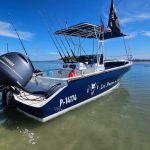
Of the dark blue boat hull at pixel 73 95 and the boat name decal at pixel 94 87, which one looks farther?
the boat name decal at pixel 94 87

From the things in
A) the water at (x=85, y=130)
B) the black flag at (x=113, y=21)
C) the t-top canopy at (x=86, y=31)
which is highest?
the black flag at (x=113, y=21)

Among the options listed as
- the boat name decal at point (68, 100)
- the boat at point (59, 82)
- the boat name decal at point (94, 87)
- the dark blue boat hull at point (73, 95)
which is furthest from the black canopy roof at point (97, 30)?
the boat name decal at point (68, 100)

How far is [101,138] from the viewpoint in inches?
161

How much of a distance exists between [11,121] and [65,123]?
1.51 m

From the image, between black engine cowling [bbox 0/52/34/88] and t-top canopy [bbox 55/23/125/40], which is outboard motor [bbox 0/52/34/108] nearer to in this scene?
black engine cowling [bbox 0/52/34/88]

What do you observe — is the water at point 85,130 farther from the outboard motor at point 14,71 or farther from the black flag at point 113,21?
the black flag at point 113,21

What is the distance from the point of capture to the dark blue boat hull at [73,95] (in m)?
4.76

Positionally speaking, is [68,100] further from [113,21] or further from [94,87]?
[113,21]

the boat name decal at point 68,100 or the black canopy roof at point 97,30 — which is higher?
the black canopy roof at point 97,30

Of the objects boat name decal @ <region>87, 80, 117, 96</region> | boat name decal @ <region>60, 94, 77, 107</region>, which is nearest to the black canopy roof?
boat name decal @ <region>87, 80, 117, 96</region>

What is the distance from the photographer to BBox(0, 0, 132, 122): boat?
4452mm

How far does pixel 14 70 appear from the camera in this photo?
4.30m

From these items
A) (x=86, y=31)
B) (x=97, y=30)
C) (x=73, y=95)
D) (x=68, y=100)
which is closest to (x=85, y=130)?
(x=68, y=100)

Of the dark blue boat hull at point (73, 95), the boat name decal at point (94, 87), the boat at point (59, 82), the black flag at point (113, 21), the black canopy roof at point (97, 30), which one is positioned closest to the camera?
the boat at point (59, 82)
